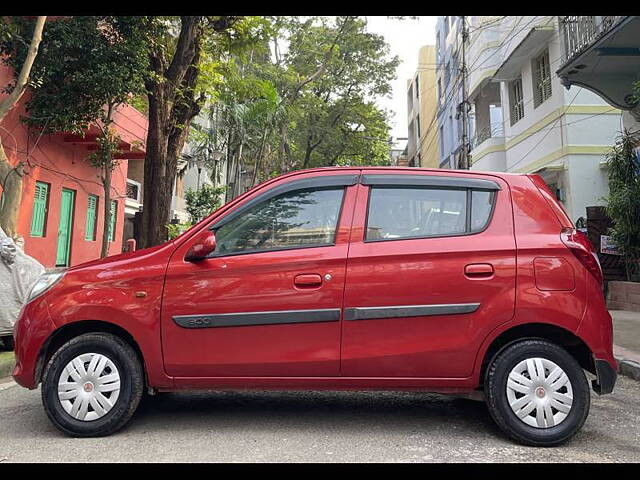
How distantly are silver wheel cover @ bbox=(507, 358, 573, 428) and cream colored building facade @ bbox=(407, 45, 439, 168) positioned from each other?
28.1 meters

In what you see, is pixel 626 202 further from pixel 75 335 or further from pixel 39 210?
pixel 39 210

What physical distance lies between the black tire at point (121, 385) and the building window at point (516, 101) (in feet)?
50.6

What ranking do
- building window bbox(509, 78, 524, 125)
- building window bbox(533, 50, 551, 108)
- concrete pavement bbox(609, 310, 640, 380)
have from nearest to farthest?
concrete pavement bbox(609, 310, 640, 380) → building window bbox(533, 50, 551, 108) → building window bbox(509, 78, 524, 125)

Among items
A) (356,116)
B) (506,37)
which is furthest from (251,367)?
(356,116)

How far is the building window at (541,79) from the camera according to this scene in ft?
46.1

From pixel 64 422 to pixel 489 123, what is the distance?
63.8 feet

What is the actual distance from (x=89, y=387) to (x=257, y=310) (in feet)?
4.24

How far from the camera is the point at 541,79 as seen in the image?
573 inches

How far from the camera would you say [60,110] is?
35.4 feet

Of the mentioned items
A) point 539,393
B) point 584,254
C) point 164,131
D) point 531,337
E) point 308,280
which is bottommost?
point 539,393

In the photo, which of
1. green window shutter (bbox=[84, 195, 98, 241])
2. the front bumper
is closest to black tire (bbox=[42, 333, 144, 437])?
the front bumper

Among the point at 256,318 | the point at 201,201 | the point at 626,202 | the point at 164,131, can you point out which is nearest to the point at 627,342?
the point at 626,202

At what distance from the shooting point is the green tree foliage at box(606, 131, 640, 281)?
9.27 m

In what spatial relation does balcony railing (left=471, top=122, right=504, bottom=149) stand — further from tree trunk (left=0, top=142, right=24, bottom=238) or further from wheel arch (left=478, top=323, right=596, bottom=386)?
wheel arch (left=478, top=323, right=596, bottom=386)
